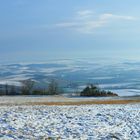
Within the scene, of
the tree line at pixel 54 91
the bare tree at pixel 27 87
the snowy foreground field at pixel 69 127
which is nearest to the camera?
the snowy foreground field at pixel 69 127

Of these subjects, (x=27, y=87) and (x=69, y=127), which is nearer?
(x=69, y=127)

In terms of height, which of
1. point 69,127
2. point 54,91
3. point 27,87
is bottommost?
point 69,127

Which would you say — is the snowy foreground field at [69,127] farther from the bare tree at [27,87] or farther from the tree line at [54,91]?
the bare tree at [27,87]

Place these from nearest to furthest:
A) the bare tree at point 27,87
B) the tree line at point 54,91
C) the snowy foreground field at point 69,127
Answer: the snowy foreground field at point 69,127, the tree line at point 54,91, the bare tree at point 27,87

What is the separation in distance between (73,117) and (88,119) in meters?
0.86

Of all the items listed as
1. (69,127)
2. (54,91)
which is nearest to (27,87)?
(54,91)

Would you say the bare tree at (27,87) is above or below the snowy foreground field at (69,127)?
above

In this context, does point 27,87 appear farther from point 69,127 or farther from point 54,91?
point 69,127

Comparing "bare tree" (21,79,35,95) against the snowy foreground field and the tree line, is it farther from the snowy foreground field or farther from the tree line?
the snowy foreground field

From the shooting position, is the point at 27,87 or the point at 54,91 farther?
the point at 27,87

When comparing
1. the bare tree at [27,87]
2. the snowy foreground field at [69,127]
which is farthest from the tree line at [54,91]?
the snowy foreground field at [69,127]

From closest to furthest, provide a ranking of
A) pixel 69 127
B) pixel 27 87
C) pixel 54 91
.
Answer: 1. pixel 69 127
2. pixel 54 91
3. pixel 27 87

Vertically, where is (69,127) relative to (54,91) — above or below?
below

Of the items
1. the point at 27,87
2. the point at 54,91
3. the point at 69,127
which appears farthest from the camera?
the point at 27,87
